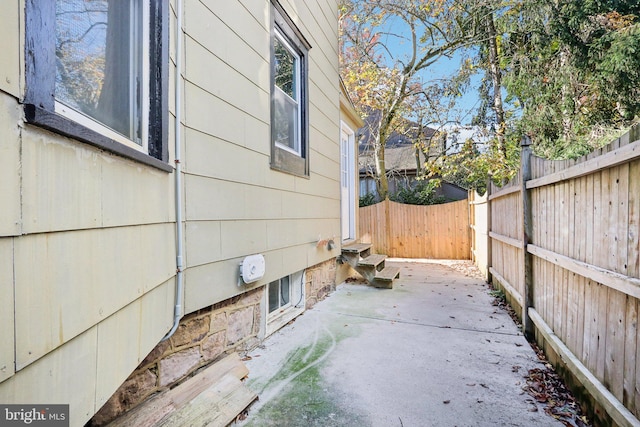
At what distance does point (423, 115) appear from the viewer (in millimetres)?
11961

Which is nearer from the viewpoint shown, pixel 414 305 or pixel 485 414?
pixel 485 414

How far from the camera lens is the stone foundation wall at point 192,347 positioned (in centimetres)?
185

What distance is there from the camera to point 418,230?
30.2 feet

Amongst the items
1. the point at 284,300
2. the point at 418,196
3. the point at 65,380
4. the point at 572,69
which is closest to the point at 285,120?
the point at 284,300

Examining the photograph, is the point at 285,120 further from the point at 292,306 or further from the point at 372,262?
the point at 372,262

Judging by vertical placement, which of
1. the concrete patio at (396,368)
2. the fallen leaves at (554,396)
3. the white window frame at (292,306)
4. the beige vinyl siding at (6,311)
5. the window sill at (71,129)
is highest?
the window sill at (71,129)

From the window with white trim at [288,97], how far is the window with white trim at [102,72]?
1682mm

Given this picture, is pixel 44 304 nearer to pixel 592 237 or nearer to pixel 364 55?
pixel 592 237

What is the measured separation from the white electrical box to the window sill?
1544 millimetres

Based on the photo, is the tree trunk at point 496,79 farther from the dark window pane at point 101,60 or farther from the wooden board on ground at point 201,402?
the dark window pane at point 101,60

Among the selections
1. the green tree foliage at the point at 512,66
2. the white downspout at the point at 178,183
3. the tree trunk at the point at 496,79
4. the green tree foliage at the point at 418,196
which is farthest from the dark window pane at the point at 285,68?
the green tree foliage at the point at 418,196

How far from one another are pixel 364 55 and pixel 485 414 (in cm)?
1137

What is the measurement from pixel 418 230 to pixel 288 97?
6.46 metres

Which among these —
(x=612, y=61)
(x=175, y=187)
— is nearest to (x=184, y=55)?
(x=175, y=187)
